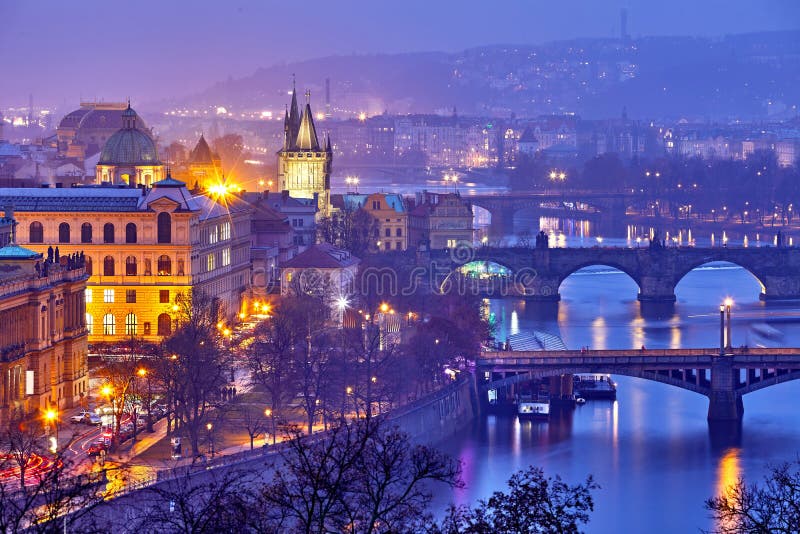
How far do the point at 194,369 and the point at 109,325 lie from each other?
27.8 ft

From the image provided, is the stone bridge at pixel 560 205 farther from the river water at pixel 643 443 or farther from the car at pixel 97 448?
the car at pixel 97 448

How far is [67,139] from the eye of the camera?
3789 inches

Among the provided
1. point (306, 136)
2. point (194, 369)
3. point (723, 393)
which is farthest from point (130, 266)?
point (306, 136)

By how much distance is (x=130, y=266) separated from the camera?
156ft

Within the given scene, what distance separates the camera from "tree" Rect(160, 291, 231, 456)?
37469 millimetres

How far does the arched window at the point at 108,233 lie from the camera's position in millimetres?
47438

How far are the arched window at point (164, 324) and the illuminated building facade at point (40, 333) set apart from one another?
20.0ft

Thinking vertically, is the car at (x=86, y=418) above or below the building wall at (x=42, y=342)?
below

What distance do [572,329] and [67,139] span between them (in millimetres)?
41533

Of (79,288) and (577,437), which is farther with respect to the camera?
(577,437)

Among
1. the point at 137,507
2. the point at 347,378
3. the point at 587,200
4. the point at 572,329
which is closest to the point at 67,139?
the point at 587,200

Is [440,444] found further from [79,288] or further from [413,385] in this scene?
[79,288]

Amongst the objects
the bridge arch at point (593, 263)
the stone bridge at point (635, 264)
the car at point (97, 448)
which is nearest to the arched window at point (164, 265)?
the car at point (97, 448)

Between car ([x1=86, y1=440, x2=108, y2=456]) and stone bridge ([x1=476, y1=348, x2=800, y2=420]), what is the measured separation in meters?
11.9
